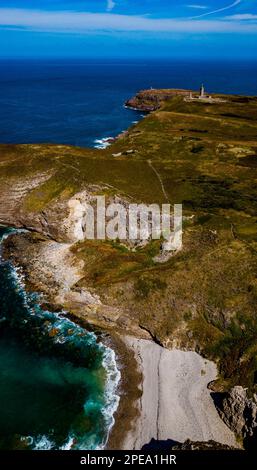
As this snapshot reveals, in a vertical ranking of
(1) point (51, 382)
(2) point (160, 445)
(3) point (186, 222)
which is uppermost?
(3) point (186, 222)

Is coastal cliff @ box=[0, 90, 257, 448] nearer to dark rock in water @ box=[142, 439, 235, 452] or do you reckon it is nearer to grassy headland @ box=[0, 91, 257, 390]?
grassy headland @ box=[0, 91, 257, 390]

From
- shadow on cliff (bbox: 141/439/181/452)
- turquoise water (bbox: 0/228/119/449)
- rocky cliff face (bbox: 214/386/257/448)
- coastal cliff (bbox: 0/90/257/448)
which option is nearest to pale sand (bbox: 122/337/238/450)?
shadow on cliff (bbox: 141/439/181/452)

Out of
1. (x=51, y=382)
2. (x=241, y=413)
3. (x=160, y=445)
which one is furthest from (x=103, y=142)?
(x=160, y=445)

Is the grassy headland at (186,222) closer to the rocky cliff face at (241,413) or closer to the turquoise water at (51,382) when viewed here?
the rocky cliff face at (241,413)

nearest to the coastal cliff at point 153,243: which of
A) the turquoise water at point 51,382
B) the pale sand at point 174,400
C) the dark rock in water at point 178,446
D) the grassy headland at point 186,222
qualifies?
the grassy headland at point 186,222

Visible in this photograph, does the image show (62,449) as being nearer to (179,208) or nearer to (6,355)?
(6,355)

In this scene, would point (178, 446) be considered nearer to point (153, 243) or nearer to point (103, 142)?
point (153, 243)
